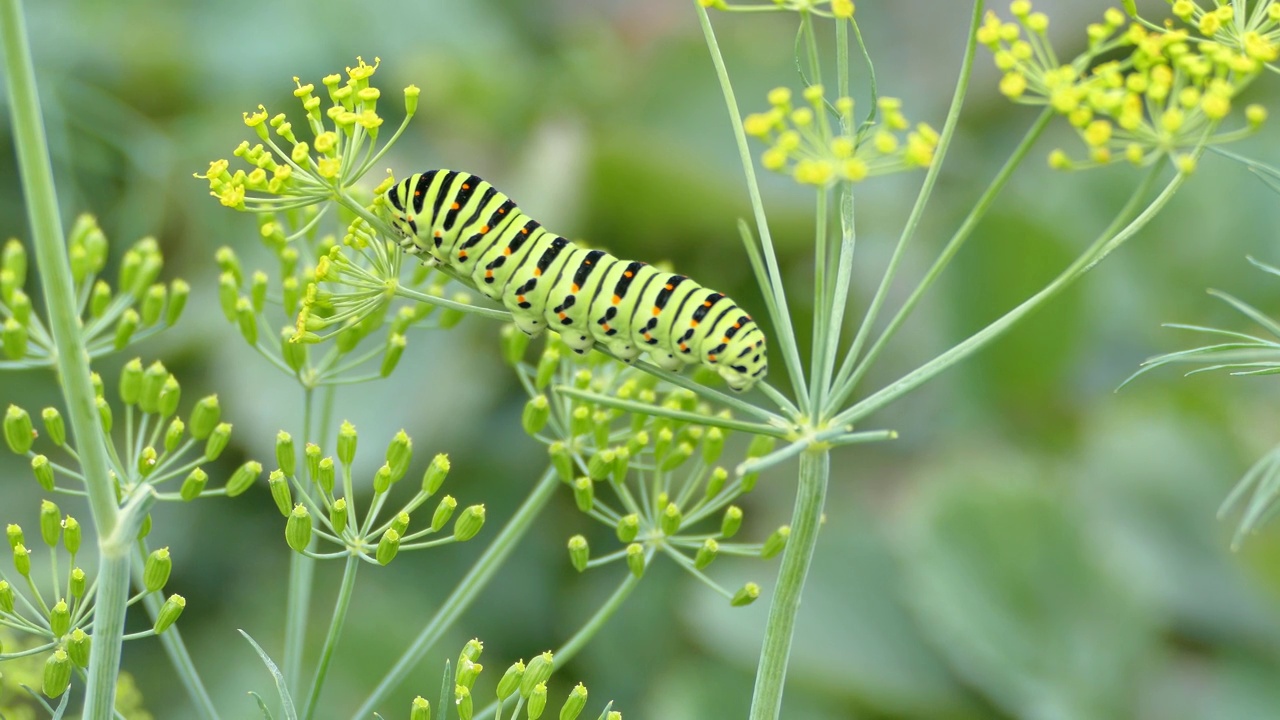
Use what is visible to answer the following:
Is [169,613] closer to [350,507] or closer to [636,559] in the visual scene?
[350,507]

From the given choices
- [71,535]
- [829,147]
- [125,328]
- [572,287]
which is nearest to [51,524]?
[71,535]

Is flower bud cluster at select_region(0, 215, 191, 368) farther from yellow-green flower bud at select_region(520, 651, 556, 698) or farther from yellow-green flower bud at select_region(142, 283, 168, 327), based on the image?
yellow-green flower bud at select_region(520, 651, 556, 698)

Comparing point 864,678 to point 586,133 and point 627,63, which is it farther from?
point 627,63

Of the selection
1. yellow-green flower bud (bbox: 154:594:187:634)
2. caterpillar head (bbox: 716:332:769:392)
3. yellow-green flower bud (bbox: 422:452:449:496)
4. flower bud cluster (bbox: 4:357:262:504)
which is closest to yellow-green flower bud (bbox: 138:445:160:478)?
flower bud cluster (bbox: 4:357:262:504)

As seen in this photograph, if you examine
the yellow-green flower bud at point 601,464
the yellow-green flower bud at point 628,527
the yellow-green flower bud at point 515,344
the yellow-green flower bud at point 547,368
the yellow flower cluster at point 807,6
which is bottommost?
the yellow-green flower bud at point 628,527

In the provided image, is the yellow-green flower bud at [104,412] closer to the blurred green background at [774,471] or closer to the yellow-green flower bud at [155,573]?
the yellow-green flower bud at [155,573]

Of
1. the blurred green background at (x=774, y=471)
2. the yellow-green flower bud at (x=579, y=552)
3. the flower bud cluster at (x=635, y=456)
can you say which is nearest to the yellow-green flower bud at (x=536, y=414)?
the flower bud cluster at (x=635, y=456)
